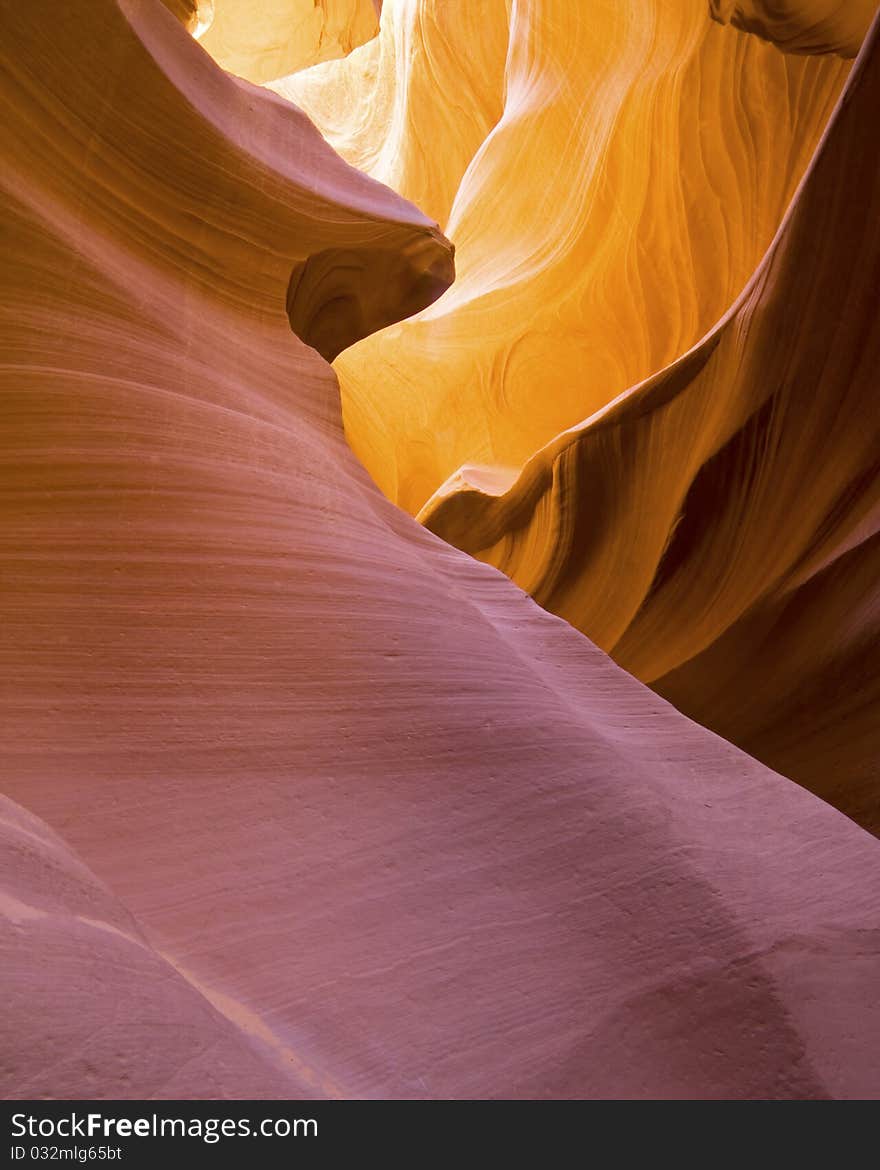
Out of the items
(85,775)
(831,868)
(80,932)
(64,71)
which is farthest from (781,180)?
(80,932)

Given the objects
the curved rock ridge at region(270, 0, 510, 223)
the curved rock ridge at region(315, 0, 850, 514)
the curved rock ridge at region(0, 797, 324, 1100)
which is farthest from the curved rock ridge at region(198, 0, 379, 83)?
the curved rock ridge at region(0, 797, 324, 1100)

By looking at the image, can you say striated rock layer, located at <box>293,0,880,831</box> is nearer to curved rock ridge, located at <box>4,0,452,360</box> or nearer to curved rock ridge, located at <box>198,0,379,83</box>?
curved rock ridge, located at <box>4,0,452,360</box>

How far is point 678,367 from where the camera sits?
285 cm

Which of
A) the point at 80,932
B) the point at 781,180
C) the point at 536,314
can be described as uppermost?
the point at 781,180

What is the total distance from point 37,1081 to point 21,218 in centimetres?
123

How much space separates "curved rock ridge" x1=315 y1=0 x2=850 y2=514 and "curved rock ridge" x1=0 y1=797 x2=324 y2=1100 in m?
3.20

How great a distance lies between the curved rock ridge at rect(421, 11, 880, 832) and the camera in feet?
8.26

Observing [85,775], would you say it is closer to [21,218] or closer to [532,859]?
[532,859]

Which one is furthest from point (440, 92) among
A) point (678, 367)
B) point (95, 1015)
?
point (95, 1015)

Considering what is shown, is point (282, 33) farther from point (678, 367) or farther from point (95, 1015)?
point (95, 1015)

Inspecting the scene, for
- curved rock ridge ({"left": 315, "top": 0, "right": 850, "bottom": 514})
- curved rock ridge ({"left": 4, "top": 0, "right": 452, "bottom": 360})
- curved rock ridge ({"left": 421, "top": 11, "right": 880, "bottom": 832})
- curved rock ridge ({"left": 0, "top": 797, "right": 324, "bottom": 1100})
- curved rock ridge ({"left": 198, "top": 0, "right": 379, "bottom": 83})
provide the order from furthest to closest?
curved rock ridge ({"left": 198, "top": 0, "right": 379, "bottom": 83}) < curved rock ridge ({"left": 315, "top": 0, "right": 850, "bottom": 514}) < curved rock ridge ({"left": 421, "top": 11, "right": 880, "bottom": 832}) < curved rock ridge ({"left": 4, "top": 0, "right": 452, "bottom": 360}) < curved rock ridge ({"left": 0, "top": 797, "right": 324, "bottom": 1100})

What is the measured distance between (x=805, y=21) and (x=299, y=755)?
3.14 metres

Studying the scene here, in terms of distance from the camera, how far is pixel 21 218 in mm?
1483

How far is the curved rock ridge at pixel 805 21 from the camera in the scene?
10.6 ft
